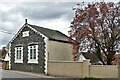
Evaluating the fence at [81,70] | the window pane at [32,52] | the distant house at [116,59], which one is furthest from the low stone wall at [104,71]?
the window pane at [32,52]

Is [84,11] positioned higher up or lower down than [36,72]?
higher up

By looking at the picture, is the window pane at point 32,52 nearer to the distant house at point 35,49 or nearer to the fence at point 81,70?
the distant house at point 35,49

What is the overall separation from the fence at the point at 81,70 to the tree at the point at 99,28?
2236 millimetres

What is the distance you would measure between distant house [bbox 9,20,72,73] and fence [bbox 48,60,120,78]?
1641 mm

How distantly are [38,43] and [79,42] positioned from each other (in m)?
5.82

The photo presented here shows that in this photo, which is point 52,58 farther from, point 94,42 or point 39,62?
point 94,42

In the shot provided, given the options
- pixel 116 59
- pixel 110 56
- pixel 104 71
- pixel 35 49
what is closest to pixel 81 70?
pixel 104 71

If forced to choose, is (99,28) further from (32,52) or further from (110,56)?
(32,52)

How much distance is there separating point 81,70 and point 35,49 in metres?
7.78

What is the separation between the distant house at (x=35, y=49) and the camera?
27.6 metres

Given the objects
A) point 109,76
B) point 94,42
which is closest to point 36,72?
point 94,42

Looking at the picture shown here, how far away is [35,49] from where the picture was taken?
28.8 m

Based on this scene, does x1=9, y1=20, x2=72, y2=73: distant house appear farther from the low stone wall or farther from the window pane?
the low stone wall

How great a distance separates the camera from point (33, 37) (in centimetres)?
2928
